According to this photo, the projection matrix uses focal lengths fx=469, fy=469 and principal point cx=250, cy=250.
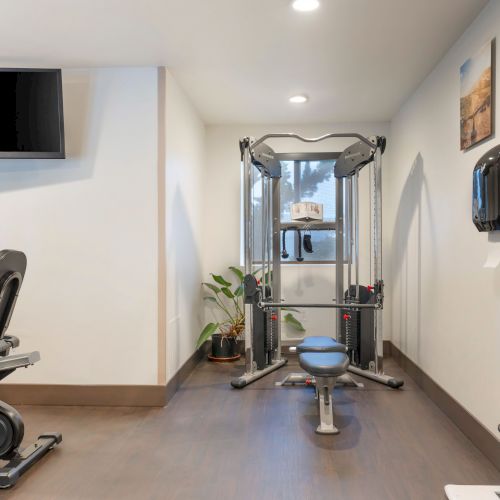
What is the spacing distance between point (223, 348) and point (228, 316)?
1.40 ft

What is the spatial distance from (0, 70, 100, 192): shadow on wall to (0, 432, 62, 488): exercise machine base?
5.71 ft

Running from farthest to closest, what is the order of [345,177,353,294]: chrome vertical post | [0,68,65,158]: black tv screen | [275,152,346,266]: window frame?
[275,152,346,266]: window frame → [345,177,353,294]: chrome vertical post → [0,68,65,158]: black tv screen

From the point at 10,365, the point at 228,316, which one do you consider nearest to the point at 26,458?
the point at 10,365

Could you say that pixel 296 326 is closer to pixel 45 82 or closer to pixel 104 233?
pixel 104 233

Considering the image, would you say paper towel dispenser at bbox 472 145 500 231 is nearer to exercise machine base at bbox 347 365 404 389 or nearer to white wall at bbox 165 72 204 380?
white wall at bbox 165 72 204 380

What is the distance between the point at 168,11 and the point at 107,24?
404 millimetres

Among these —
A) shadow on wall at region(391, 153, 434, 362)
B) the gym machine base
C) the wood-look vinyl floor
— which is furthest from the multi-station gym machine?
the gym machine base

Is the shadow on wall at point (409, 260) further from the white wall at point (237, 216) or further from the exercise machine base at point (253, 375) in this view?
the exercise machine base at point (253, 375)

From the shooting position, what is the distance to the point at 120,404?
11.0ft

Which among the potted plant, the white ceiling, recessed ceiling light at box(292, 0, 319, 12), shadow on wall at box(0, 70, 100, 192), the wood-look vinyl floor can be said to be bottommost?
the wood-look vinyl floor

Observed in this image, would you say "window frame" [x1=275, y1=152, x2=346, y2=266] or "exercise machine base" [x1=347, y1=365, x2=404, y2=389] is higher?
"window frame" [x1=275, y1=152, x2=346, y2=266]

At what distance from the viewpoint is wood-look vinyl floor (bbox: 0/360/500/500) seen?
2.15m

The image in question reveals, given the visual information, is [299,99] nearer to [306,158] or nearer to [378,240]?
[306,158]

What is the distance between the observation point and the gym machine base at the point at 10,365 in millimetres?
2215
